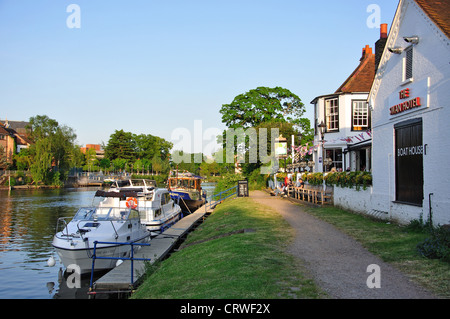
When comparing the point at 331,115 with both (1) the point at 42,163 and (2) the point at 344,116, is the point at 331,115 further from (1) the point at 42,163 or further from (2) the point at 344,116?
(1) the point at 42,163

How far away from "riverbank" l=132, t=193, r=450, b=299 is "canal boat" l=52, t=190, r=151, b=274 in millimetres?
2944

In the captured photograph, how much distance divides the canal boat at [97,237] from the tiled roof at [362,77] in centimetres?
1954

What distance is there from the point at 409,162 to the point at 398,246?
5070mm

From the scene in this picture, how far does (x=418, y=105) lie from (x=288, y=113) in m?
47.6

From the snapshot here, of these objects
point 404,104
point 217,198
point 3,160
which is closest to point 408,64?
point 404,104

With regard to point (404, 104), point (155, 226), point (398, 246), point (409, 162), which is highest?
point (404, 104)

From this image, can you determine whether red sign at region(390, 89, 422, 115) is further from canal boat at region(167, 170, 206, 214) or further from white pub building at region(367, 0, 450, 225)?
canal boat at region(167, 170, 206, 214)

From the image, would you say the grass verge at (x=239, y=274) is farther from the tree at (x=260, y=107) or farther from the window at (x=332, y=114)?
the tree at (x=260, y=107)

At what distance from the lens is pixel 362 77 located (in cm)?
3222

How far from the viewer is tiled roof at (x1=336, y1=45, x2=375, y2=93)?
31.1 meters

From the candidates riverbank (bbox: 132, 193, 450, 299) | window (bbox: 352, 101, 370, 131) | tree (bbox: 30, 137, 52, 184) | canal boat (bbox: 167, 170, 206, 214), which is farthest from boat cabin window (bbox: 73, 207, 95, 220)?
tree (bbox: 30, 137, 52, 184)

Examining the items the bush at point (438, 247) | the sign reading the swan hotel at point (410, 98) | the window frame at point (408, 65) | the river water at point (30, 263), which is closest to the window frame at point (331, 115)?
the sign reading the swan hotel at point (410, 98)

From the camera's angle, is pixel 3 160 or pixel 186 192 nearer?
pixel 186 192

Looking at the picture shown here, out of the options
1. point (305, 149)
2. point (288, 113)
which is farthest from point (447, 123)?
point (288, 113)
